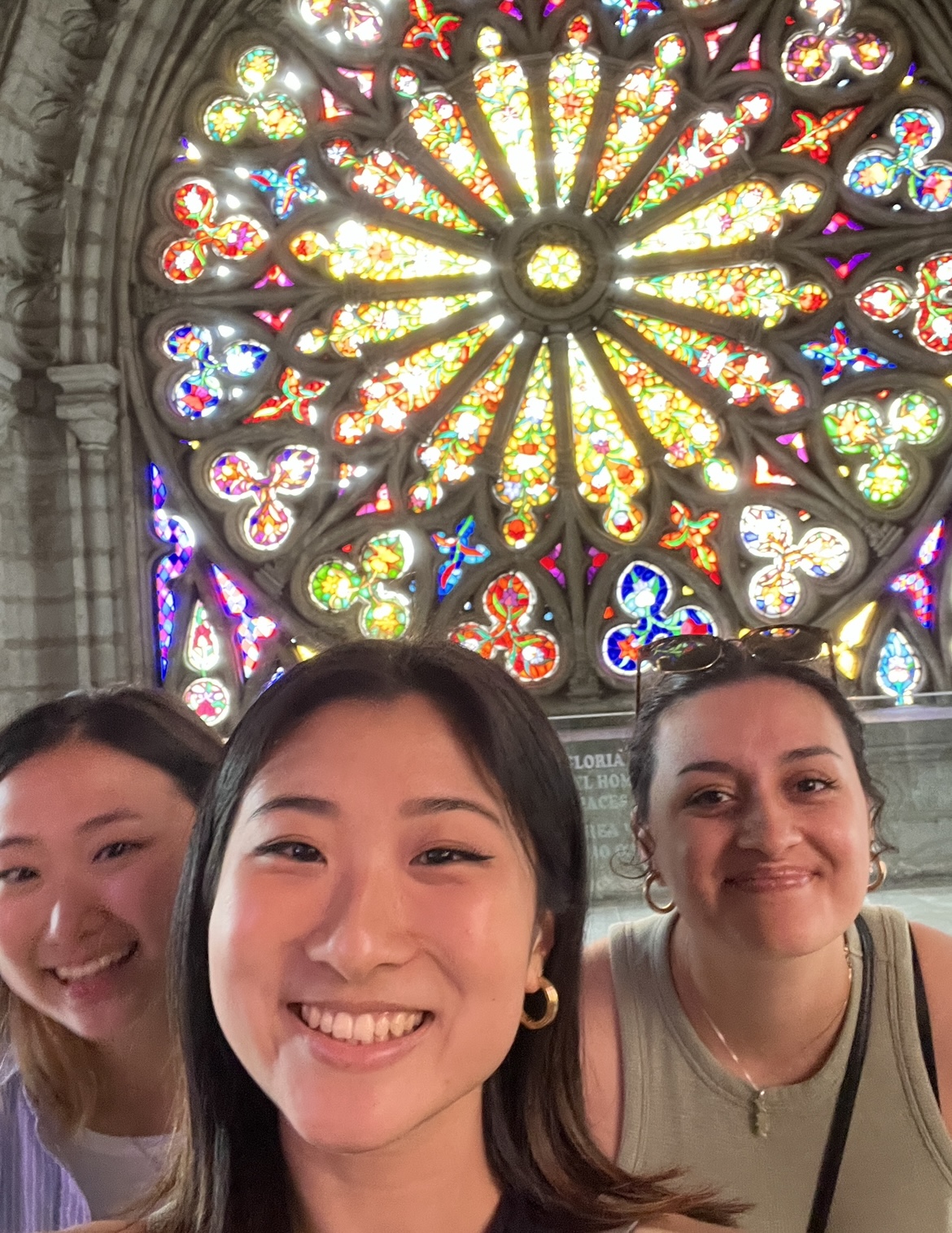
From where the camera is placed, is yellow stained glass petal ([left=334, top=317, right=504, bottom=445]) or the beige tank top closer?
the beige tank top

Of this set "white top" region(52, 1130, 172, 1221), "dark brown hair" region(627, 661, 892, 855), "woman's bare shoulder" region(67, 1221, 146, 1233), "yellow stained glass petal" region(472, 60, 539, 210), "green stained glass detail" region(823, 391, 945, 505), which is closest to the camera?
"woman's bare shoulder" region(67, 1221, 146, 1233)

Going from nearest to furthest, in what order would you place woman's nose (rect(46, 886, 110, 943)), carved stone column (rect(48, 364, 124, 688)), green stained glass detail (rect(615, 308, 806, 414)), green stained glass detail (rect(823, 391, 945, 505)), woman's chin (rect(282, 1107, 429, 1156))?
woman's chin (rect(282, 1107, 429, 1156)), woman's nose (rect(46, 886, 110, 943)), carved stone column (rect(48, 364, 124, 688)), green stained glass detail (rect(823, 391, 945, 505)), green stained glass detail (rect(615, 308, 806, 414))

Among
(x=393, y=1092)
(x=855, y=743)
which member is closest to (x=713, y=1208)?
(x=393, y=1092)

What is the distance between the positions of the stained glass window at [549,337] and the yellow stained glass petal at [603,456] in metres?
0.02

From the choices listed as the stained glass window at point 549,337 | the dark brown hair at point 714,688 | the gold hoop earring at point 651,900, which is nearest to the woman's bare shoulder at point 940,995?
the dark brown hair at point 714,688

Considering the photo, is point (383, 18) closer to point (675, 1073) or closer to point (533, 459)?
point (533, 459)

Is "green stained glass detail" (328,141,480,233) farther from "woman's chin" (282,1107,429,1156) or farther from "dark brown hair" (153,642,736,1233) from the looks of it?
"woman's chin" (282,1107,429,1156)

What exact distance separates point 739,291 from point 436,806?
5501 millimetres

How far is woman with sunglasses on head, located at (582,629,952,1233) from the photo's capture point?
3.96 ft

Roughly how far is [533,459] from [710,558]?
108 cm

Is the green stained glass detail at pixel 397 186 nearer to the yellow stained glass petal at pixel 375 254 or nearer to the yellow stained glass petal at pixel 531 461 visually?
the yellow stained glass petal at pixel 375 254

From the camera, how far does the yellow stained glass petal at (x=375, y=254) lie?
596 cm

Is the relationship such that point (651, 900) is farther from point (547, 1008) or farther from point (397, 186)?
point (397, 186)

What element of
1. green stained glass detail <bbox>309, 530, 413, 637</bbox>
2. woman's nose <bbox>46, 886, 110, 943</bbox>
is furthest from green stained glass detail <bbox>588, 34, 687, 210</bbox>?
woman's nose <bbox>46, 886, 110, 943</bbox>
